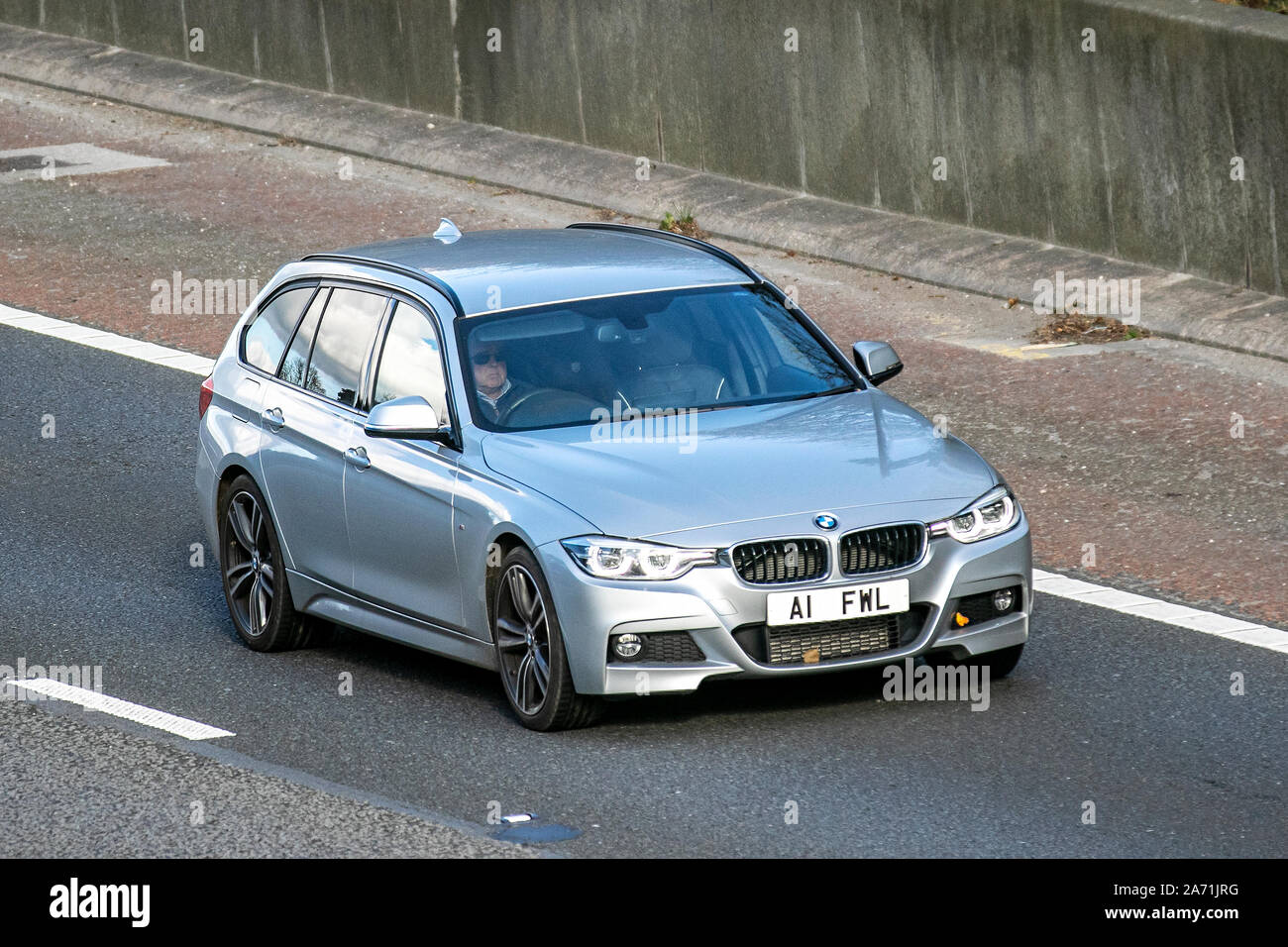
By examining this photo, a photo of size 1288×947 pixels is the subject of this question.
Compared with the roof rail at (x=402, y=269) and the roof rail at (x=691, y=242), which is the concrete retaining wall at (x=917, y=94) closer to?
the roof rail at (x=691, y=242)

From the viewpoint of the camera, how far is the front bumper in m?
7.99

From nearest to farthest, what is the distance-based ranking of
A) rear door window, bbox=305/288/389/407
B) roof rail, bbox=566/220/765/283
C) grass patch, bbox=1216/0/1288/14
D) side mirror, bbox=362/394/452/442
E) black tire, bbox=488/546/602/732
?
black tire, bbox=488/546/602/732 < side mirror, bbox=362/394/452/442 < rear door window, bbox=305/288/389/407 < roof rail, bbox=566/220/765/283 < grass patch, bbox=1216/0/1288/14

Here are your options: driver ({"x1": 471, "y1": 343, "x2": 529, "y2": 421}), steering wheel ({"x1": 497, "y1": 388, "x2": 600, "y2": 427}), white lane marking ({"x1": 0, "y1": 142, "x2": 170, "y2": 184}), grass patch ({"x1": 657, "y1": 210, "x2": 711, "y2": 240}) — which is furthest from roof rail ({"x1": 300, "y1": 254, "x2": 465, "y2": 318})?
white lane marking ({"x1": 0, "y1": 142, "x2": 170, "y2": 184})

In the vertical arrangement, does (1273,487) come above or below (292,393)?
below

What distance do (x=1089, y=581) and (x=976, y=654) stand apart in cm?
197

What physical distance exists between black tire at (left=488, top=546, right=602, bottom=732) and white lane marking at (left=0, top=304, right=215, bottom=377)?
20.6 ft

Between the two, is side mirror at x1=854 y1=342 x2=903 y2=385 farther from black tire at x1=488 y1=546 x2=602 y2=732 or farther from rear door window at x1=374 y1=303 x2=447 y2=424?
black tire at x1=488 y1=546 x2=602 y2=732

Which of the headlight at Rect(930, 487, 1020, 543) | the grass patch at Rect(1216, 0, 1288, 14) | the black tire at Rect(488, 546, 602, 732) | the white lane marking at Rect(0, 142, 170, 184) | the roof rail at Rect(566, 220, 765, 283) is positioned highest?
the roof rail at Rect(566, 220, 765, 283)

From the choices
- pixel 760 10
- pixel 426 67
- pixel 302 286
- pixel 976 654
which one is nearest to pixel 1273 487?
pixel 976 654

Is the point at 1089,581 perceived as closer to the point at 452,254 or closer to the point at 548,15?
the point at 452,254

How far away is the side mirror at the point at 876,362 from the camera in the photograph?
31.1 feet

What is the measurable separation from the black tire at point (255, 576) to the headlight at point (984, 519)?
293 cm

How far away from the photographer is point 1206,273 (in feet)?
49.3

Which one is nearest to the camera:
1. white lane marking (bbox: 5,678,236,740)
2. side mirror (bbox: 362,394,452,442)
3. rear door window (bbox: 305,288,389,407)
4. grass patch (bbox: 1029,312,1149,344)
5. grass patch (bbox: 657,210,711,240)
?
white lane marking (bbox: 5,678,236,740)
